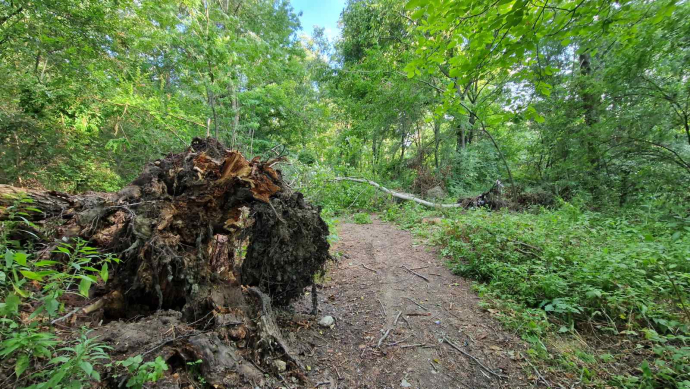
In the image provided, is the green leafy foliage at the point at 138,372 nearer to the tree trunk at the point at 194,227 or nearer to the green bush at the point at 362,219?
the tree trunk at the point at 194,227

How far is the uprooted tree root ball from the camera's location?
5.82 feet

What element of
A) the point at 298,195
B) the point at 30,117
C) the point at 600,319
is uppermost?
the point at 30,117

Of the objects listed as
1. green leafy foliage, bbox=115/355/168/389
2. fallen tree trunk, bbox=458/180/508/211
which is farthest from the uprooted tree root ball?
fallen tree trunk, bbox=458/180/508/211

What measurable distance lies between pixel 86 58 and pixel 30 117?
1.54 m

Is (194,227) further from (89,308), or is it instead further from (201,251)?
(89,308)

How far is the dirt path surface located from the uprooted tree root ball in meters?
0.52

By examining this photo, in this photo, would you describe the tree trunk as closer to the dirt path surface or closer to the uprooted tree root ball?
the uprooted tree root ball

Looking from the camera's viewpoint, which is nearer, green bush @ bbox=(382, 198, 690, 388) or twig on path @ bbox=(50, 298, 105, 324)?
twig on path @ bbox=(50, 298, 105, 324)

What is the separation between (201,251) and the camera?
2.34 meters

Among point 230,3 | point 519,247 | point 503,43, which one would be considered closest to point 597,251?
point 519,247

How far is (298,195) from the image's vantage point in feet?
9.29

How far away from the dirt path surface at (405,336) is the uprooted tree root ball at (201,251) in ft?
1.70

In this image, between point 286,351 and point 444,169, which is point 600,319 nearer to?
point 286,351

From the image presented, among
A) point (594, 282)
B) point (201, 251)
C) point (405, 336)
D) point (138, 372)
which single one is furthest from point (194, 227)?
point (594, 282)
